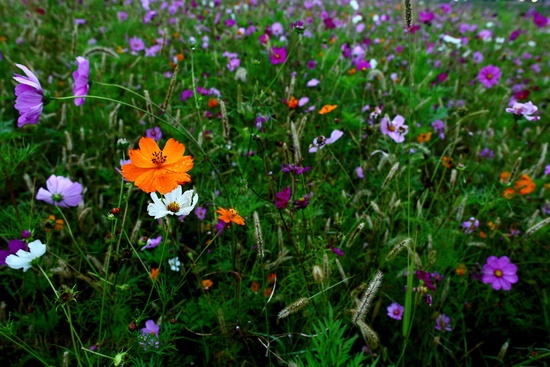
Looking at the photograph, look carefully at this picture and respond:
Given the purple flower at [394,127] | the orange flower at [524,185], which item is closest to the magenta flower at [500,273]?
the orange flower at [524,185]

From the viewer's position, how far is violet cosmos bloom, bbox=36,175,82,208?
4.09ft

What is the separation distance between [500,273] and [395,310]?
1.37ft

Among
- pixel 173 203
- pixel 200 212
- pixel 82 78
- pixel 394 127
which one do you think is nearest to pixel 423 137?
pixel 394 127

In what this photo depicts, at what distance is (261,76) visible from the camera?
2.68 metres

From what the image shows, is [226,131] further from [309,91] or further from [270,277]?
[309,91]

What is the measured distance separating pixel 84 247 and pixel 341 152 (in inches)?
49.7

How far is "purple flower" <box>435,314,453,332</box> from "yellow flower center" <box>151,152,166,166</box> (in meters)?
1.04

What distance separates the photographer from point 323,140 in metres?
1.40

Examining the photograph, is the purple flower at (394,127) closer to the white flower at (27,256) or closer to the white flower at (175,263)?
the white flower at (175,263)

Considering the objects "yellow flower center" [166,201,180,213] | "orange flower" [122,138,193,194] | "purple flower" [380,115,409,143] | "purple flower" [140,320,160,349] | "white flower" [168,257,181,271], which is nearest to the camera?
"orange flower" [122,138,193,194]

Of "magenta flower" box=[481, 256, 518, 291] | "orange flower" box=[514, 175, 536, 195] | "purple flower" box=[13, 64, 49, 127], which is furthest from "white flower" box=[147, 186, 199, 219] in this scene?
"orange flower" box=[514, 175, 536, 195]

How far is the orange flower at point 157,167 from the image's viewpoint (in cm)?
90

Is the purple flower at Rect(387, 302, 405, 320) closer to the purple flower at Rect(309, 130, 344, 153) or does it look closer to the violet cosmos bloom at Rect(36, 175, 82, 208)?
the purple flower at Rect(309, 130, 344, 153)

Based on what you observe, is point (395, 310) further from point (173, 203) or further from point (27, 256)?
point (27, 256)
